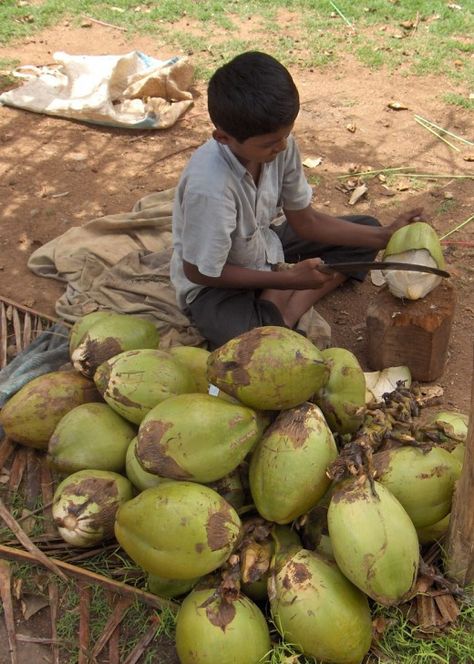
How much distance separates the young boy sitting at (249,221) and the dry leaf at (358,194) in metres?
0.85

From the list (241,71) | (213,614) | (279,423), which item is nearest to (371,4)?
(241,71)

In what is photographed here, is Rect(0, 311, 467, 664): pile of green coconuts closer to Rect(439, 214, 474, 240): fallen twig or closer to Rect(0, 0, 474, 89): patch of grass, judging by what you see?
Rect(439, 214, 474, 240): fallen twig

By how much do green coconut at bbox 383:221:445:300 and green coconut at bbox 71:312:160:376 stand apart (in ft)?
3.42

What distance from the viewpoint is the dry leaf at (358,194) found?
14.4 ft

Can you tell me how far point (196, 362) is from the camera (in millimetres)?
2521

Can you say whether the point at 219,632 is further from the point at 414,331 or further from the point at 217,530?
the point at 414,331

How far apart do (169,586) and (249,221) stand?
1539 mm

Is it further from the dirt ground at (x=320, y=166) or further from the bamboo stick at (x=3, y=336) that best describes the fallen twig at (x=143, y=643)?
the dirt ground at (x=320, y=166)

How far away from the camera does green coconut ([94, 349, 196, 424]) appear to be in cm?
229

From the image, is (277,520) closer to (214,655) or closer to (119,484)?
(214,655)

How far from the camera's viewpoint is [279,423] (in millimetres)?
2125

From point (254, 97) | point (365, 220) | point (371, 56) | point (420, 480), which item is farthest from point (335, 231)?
point (371, 56)

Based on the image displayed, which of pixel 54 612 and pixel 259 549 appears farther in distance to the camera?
pixel 54 612

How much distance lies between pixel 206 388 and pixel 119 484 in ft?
1.54
